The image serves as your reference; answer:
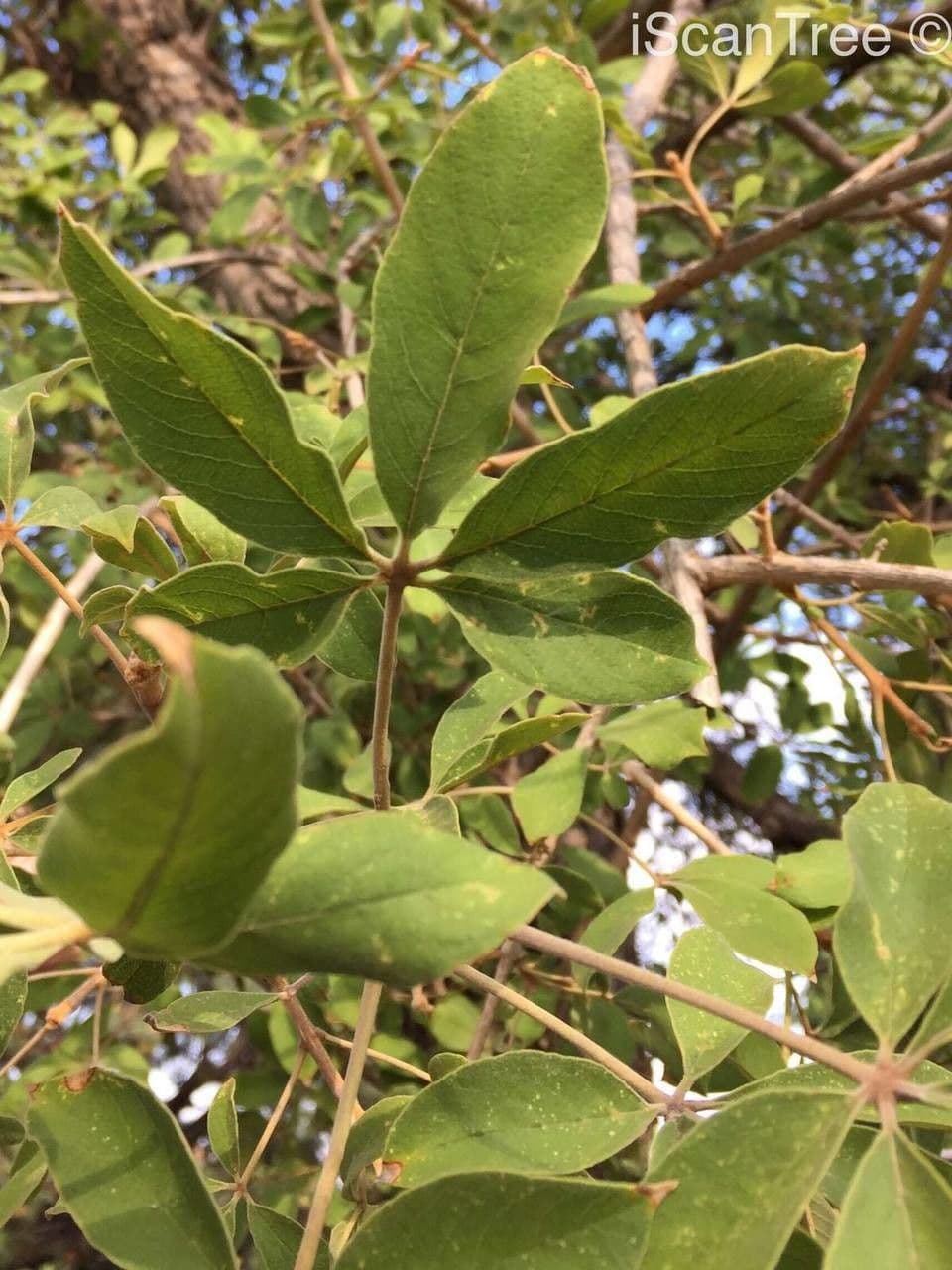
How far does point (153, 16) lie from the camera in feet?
6.30

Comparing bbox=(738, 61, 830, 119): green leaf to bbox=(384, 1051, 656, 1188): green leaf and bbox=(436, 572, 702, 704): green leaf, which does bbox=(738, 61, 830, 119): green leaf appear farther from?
bbox=(384, 1051, 656, 1188): green leaf

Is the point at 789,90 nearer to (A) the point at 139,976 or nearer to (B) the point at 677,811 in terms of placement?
(B) the point at 677,811

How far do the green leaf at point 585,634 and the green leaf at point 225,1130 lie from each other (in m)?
0.30

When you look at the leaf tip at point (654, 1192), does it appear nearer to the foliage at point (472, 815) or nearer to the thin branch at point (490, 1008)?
the foliage at point (472, 815)

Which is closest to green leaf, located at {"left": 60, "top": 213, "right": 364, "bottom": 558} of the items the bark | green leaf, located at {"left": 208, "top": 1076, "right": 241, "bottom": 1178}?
green leaf, located at {"left": 208, "top": 1076, "right": 241, "bottom": 1178}

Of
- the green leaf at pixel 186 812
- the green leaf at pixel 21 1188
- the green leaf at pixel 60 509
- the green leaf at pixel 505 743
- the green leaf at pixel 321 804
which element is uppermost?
the green leaf at pixel 186 812

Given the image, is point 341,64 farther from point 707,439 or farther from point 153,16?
point 153,16

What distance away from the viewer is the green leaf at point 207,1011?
441 mm

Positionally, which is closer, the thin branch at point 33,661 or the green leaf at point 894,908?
the green leaf at point 894,908

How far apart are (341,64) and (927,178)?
65 centimetres

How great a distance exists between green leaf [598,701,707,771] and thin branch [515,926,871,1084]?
363 mm

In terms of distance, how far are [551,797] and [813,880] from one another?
0.59ft

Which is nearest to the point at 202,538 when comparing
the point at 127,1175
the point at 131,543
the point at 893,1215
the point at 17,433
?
the point at 131,543

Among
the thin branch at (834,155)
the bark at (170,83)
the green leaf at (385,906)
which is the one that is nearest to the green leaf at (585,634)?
the green leaf at (385,906)
